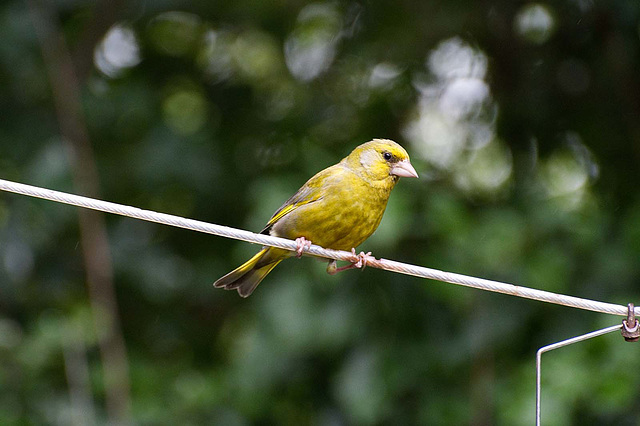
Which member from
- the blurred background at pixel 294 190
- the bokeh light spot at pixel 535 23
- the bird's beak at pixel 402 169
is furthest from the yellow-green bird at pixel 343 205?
the bokeh light spot at pixel 535 23

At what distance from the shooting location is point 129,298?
19.0 feet

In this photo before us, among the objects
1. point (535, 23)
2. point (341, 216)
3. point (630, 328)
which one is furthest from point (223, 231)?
point (535, 23)

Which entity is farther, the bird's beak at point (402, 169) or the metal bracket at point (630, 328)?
the bird's beak at point (402, 169)

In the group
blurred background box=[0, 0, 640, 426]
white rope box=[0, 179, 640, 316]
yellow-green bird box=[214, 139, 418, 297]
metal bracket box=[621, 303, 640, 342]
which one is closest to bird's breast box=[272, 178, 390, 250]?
yellow-green bird box=[214, 139, 418, 297]

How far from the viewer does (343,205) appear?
11.6 feet

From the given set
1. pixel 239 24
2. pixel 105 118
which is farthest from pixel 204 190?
pixel 239 24

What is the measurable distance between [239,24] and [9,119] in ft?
5.79

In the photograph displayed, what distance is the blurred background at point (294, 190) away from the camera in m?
4.66

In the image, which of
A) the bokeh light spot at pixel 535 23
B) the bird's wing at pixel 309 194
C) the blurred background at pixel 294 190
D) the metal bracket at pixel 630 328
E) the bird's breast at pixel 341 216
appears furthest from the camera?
the bokeh light spot at pixel 535 23

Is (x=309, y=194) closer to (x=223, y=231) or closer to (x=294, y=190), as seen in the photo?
(x=294, y=190)

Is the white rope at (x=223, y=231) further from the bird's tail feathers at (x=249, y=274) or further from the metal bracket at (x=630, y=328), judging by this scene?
the bird's tail feathers at (x=249, y=274)

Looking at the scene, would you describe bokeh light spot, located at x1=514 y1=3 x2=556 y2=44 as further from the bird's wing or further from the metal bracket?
the metal bracket

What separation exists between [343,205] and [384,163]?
30 cm

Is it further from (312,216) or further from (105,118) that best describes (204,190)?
(312,216)
